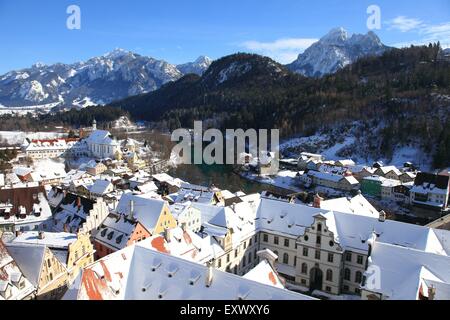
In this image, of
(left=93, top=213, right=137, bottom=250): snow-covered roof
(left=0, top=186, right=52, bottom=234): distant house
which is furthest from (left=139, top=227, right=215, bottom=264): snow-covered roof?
(left=0, top=186, right=52, bottom=234): distant house

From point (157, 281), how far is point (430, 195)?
6011cm

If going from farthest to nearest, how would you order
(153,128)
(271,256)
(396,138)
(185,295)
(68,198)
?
(153,128) < (396,138) < (68,198) < (271,256) < (185,295)

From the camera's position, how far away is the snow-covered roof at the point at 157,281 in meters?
18.0

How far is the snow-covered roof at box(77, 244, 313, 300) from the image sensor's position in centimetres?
1805

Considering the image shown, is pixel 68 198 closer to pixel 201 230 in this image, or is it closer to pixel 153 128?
pixel 201 230

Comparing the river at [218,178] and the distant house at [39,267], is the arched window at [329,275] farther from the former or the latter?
the river at [218,178]

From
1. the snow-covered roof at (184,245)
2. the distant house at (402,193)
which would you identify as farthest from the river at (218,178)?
the snow-covered roof at (184,245)

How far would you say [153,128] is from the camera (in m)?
181

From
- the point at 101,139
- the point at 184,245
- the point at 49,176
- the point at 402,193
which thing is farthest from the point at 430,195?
the point at 101,139

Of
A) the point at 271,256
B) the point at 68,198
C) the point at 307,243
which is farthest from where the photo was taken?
the point at 68,198

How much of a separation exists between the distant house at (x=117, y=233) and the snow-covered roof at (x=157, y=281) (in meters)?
9.33
